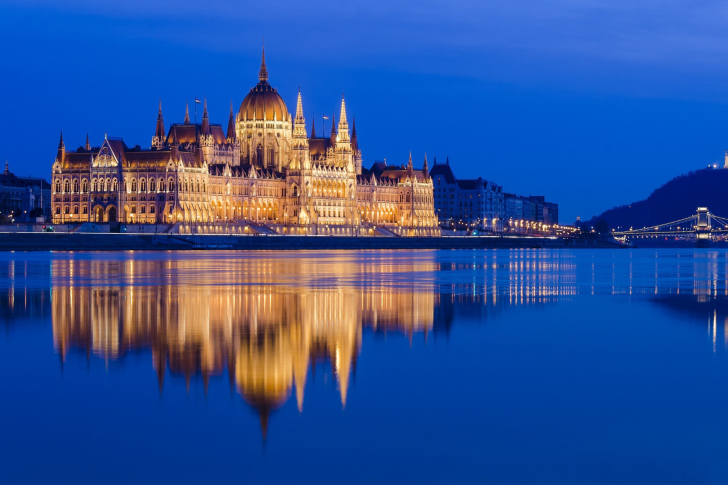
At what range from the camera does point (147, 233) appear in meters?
112

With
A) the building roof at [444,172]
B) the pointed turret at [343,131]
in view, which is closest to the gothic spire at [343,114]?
the pointed turret at [343,131]

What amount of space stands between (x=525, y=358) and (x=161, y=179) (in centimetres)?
11576

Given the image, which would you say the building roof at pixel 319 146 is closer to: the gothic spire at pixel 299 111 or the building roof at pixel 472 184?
the gothic spire at pixel 299 111

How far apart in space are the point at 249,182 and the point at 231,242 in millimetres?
24871

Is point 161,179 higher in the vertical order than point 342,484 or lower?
higher

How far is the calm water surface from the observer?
32.8ft

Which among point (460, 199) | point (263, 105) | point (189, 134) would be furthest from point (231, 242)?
point (460, 199)

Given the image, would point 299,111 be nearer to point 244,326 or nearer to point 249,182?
point 249,182

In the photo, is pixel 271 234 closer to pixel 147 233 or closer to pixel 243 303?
pixel 147 233

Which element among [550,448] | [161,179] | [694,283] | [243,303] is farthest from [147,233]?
[550,448]

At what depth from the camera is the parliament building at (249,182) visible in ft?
423

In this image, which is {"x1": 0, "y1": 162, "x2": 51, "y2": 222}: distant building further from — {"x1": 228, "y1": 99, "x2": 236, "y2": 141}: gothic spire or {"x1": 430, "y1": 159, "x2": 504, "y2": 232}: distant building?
{"x1": 430, "y1": 159, "x2": 504, "y2": 232}: distant building

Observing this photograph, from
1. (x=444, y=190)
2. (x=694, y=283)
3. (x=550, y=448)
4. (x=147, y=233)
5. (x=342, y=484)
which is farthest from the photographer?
(x=444, y=190)

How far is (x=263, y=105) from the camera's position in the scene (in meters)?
149
